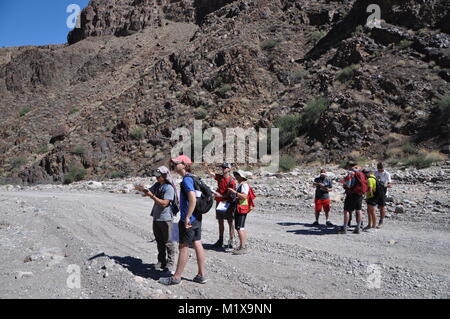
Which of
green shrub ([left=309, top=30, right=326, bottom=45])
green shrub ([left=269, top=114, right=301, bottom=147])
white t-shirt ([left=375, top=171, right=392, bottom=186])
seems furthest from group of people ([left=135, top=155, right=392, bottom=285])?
green shrub ([left=309, top=30, right=326, bottom=45])

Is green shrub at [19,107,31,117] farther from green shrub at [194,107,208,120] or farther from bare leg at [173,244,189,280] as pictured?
bare leg at [173,244,189,280]

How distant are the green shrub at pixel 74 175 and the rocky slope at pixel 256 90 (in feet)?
2.96

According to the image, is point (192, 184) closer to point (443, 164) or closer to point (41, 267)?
point (41, 267)

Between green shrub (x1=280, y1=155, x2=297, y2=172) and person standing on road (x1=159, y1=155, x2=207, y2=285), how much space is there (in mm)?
15215

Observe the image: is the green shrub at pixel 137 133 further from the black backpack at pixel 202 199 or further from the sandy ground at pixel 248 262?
the black backpack at pixel 202 199

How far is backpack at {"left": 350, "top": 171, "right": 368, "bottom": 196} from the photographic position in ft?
25.8

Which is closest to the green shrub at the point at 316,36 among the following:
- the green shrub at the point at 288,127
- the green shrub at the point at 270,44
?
the green shrub at the point at 270,44

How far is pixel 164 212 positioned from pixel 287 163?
1524 centimetres

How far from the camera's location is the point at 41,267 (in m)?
5.36

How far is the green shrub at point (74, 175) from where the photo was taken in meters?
25.2

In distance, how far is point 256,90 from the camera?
27703mm

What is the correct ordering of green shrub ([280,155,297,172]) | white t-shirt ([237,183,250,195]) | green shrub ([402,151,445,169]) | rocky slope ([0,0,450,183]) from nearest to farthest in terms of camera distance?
1. white t-shirt ([237,183,250,195])
2. green shrub ([402,151,445,169])
3. green shrub ([280,155,297,172])
4. rocky slope ([0,0,450,183])

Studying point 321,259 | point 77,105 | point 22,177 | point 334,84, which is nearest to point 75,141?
point 22,177
